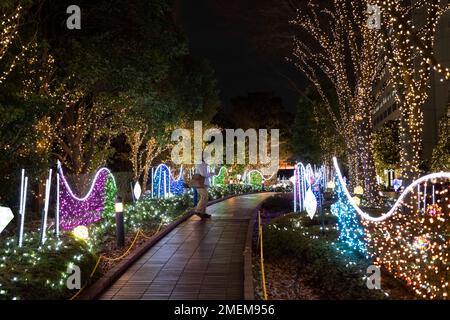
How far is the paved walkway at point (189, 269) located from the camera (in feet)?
22.8

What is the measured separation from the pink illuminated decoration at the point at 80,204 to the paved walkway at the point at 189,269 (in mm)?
1742

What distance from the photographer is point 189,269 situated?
330 inches

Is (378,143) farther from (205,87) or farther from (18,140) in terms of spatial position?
(18,140)

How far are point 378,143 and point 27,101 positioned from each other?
2921 cm

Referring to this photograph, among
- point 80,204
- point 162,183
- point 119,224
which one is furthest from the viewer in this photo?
point 162,183

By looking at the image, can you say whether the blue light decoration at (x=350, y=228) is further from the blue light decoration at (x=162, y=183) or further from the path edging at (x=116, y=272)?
the blue light decoration at (x=162, y=183)

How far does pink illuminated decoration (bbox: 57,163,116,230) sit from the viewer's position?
10.1 m

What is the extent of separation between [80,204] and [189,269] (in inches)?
153

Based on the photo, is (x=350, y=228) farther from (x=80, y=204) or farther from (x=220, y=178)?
(x=220, y=178)

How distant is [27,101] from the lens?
984cm

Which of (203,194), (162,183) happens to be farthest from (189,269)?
(162,183)

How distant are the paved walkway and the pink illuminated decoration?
5.71 feet

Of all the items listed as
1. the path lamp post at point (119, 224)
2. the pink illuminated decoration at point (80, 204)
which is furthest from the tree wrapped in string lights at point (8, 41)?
the path lamp post at point (119, 224)
